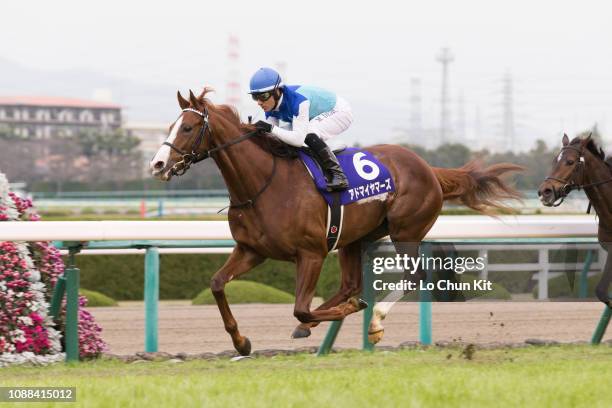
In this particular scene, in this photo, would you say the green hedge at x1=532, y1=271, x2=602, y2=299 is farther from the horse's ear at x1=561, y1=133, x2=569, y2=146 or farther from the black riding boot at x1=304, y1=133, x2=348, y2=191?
the black riding boot at x1=304, y1=133, x2=348, y2=191

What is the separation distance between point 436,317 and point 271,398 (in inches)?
150

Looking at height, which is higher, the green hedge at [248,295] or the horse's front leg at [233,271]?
the horse's front leg at [233,271]

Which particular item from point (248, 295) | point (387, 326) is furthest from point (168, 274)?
point (387, 326)

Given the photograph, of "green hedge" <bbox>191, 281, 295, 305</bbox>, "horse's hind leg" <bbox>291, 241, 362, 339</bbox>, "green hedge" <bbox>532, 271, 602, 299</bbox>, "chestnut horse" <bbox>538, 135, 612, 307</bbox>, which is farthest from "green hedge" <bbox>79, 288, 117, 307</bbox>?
"green hedge" <bbox>532, 271, 602, 299</bbox>

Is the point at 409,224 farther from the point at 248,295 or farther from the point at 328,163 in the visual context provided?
the point at 248,295

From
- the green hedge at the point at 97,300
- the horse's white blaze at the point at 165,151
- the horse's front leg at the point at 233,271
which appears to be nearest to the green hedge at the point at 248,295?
the green hedge at the point at 97,300

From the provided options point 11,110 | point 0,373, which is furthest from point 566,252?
point 11,110

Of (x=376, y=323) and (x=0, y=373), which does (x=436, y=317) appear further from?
(x=0, y=373)

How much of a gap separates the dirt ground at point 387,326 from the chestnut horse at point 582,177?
0.66 m

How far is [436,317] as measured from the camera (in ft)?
24.5

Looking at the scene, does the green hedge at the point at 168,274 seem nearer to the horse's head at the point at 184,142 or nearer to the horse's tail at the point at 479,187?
the horse's tail at the point at 479,187

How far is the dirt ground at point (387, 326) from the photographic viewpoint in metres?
6.47

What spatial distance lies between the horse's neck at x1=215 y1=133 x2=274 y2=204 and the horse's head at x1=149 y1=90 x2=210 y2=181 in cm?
16

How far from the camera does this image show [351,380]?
421 centimetres
